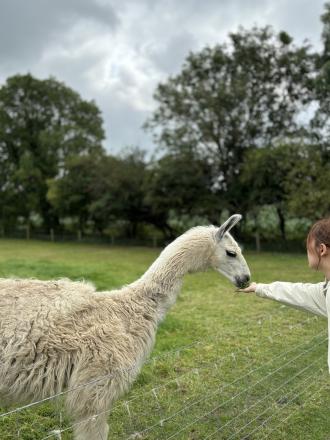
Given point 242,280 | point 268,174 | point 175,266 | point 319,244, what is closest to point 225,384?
point 242,280

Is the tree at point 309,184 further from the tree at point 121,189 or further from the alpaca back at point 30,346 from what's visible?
the alpaca back at point 30,346

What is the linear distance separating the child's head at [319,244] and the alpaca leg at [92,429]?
179 centimetres

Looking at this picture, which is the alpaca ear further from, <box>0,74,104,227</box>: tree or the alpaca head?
<box>0,74,104,227</box>: tree

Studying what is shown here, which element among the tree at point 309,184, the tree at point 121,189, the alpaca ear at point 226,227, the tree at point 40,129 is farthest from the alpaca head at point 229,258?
the tree at point 40,129

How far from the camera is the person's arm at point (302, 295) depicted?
115 inches

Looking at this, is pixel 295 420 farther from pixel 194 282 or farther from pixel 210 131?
pixel 210 131

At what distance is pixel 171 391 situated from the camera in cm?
473

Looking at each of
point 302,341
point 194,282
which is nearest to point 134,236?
point 194,282

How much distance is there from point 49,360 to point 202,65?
25.1m

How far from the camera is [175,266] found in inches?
147

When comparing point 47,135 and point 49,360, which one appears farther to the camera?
point 47,135

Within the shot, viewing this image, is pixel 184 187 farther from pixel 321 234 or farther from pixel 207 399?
pixel 321 234

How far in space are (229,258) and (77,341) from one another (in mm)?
1555

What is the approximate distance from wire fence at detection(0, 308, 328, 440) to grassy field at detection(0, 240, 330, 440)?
1cm
